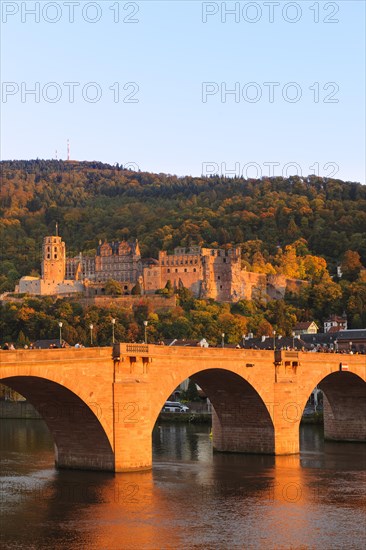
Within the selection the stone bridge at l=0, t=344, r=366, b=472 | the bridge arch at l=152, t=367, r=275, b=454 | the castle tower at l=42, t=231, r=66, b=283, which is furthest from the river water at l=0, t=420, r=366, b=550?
the castle tower at l=42, t=231, r=66, b=283

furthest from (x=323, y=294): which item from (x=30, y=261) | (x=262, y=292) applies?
(x=30, y=261)

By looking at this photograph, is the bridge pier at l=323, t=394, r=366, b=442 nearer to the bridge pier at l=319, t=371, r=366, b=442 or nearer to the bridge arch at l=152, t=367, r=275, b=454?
the bridge pier at l=319, t=371, r=366, b=442

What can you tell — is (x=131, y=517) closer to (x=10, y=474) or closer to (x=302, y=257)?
(x=10, y=474)

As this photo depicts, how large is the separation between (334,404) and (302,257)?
102m

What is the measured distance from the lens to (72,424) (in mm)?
47875

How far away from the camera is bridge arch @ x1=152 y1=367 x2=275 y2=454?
58.5 metres

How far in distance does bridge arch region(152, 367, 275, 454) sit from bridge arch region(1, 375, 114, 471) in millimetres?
10461

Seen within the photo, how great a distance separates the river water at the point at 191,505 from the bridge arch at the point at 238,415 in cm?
98

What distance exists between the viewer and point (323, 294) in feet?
484

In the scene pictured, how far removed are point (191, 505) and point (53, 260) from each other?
133 metres

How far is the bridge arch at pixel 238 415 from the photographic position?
58469 mm

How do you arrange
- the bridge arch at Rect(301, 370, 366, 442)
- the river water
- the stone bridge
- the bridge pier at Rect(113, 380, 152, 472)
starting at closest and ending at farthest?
the river water < the stone bridge < the bridge pier at Rect(113, 380, 152, 472) < the bridge arch at Rect(301, 370, 366, 442)

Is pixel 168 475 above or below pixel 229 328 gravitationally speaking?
below

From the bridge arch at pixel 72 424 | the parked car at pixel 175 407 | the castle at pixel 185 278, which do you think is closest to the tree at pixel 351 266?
the castle at pixel 185 278
